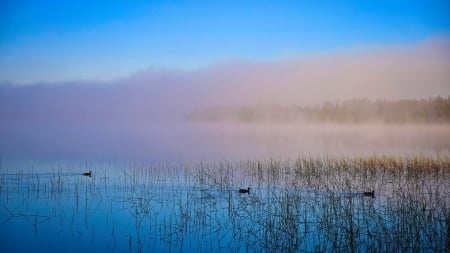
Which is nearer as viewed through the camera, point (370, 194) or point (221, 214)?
point (221, 214)

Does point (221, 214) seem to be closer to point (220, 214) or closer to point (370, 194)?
point (220, 214)

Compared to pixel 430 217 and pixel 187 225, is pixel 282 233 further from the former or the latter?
pixel 430 217

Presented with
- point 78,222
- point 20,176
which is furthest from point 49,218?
point 20,176

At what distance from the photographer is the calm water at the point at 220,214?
216 inches

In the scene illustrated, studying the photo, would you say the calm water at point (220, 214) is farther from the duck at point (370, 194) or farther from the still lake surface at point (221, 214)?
the duck at point (370, 194)

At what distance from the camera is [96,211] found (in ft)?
24.4

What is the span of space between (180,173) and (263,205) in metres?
5.35

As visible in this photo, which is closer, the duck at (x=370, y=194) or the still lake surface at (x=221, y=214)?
the still lake surface at (x=221, y=214)

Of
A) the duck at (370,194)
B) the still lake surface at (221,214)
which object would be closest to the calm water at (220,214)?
the still lake surface at (221,214)

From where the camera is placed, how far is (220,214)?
7145mm

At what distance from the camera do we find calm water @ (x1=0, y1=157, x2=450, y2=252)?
5477 mm

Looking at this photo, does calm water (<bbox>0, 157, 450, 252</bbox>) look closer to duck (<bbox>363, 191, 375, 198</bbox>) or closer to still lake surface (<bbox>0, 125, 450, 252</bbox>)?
still lake surface (<bbox>0, 125, 450, 252</bbox>)

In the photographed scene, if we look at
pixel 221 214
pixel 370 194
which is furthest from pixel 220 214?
pixel 370 194

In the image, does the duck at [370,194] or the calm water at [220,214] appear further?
the duck at [370,194]
